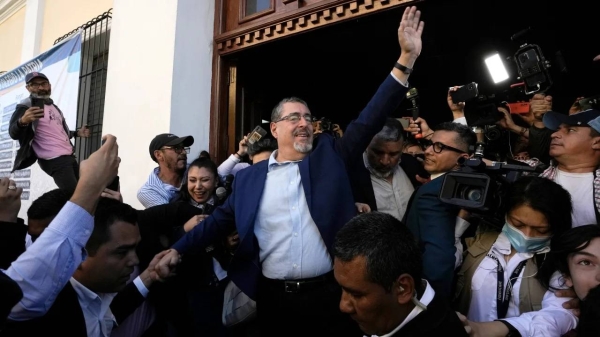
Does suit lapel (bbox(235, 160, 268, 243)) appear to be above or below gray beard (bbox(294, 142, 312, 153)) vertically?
below

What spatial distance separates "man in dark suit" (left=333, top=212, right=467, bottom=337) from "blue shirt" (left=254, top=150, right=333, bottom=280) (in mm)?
668

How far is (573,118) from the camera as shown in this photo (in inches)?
84.4

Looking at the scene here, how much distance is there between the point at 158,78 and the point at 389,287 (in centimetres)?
333

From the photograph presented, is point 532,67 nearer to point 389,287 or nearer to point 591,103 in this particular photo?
point 591,103

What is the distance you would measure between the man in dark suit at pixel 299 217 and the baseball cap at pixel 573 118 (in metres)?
0.81

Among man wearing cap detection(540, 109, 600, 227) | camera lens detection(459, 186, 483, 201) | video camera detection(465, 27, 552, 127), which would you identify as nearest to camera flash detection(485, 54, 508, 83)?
video camera detection(465, 27, 552, 127)

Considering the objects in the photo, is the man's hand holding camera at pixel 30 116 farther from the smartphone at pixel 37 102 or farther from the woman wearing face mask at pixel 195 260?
the woman wearing face mask at pixel 195 260

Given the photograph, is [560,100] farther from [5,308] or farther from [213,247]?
[5,308]

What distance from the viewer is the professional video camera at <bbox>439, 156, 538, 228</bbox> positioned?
1.75 metres

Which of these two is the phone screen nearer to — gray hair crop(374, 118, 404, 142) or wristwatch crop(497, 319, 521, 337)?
gray hair crop(374, 118, 404, 142)

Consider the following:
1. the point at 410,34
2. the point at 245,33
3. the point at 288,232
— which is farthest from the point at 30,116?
the point at 410,34

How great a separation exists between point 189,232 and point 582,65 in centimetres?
518

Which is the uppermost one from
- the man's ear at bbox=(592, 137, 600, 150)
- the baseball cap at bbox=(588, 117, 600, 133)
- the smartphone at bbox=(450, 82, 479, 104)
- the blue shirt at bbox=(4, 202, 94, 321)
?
the smartphone at bbox=(450, 82, 479, 104)

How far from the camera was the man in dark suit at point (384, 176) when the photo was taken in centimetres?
245
